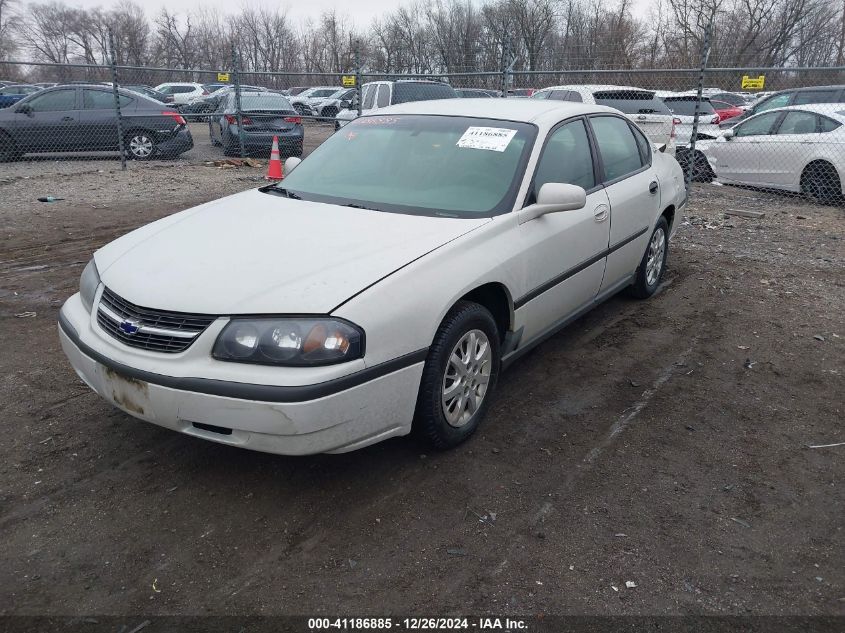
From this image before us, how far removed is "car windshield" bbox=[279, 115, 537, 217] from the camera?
377 cm

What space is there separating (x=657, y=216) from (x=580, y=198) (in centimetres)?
204

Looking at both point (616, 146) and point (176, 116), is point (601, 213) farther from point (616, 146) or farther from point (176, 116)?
point (176, 116)

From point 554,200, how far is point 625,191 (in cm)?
137

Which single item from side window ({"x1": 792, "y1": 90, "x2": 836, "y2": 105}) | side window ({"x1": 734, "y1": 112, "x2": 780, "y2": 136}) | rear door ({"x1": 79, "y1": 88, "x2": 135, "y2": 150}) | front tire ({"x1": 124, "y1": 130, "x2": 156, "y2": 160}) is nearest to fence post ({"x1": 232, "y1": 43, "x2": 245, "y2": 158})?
front tire ({"x1": 124, "y1": 130, "x2": 156, "y2": 160})

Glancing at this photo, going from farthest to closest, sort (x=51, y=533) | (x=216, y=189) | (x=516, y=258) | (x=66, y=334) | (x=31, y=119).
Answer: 1. (x=31, y=119)
2. (x=216, y=189)
3. (x=516, y=258)
4. (x=66, y=334)
5. (x=51, y=533)

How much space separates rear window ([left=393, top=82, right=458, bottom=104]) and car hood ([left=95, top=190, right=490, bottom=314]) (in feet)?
34.0

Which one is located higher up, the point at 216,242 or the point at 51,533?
the point at 216,242

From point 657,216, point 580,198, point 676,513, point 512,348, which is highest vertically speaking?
point 580,198

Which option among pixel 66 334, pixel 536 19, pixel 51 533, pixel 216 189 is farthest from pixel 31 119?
pixel 536 19

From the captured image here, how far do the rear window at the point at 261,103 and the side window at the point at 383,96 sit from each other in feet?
7.25

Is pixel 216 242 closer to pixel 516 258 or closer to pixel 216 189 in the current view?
pixel 516 258

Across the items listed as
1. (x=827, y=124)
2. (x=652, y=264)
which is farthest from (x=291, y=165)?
(x=827, y=124)

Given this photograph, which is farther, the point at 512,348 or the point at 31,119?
the point at 31,119

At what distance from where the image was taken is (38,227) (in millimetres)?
8086
